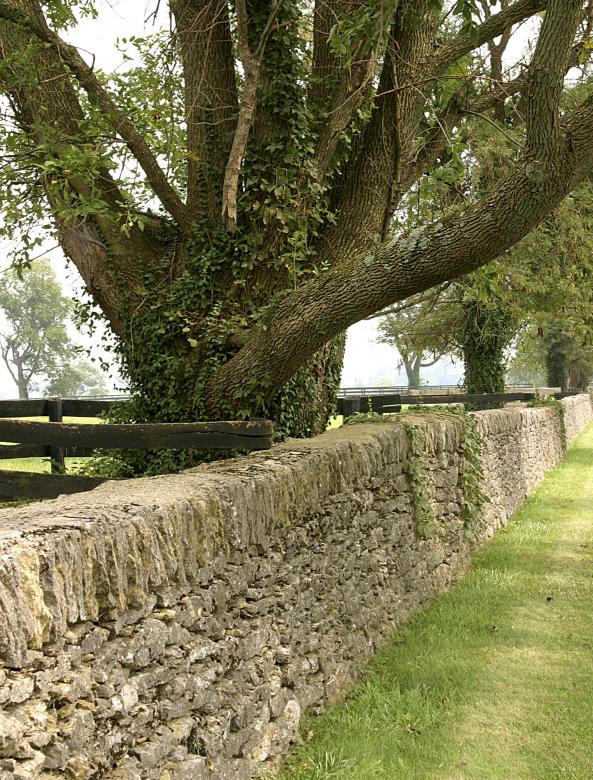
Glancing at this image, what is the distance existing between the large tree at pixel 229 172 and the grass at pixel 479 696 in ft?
8.16

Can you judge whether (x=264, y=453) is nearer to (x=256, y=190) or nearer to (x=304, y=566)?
(x=304, y=566)

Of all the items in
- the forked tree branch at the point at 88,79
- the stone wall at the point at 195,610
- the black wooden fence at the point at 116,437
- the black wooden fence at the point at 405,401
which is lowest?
the stone wall at the point at 195,610

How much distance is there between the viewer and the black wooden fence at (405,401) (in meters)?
9.98

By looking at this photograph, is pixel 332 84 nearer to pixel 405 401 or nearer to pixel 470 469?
pixel 470 469

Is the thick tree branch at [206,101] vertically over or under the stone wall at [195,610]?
over

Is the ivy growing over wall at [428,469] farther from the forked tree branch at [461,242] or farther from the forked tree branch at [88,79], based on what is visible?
the forked tree branch at [88,79]

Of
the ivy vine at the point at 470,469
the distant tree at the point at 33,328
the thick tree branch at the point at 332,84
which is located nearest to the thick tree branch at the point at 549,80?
the thick tree branch at the point at 332,84

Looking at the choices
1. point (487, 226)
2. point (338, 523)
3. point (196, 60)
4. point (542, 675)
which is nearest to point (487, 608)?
point (542, 675)

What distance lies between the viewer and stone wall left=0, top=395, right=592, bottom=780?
8.51 feet

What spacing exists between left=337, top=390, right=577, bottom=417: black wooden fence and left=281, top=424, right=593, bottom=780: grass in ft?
8.34

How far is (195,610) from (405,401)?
10343 millimetres

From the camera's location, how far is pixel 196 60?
27.1ft

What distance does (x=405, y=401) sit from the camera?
44.6ft

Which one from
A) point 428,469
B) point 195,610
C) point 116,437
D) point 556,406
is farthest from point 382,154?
point 556,406
